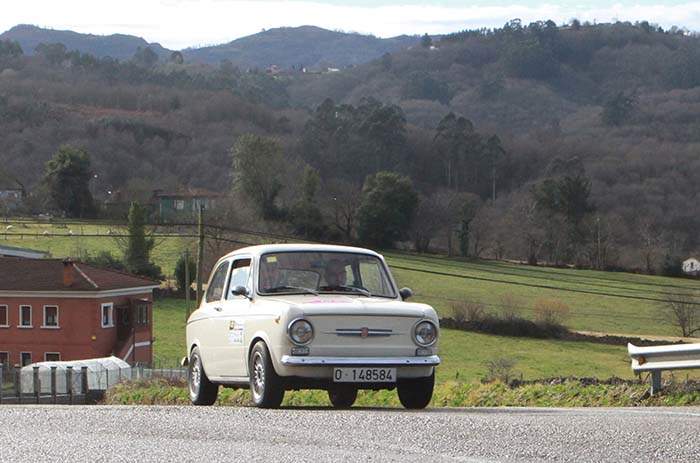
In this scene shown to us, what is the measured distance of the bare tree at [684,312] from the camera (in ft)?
231

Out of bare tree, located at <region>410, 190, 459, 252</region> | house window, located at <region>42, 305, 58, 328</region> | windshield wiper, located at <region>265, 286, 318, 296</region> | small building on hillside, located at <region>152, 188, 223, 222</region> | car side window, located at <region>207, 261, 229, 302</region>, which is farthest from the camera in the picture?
small building on hillside, located at <region>152, 188, 223, 222</region>

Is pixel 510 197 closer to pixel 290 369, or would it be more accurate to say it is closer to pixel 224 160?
pixel 224 160

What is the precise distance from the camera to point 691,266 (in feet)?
293

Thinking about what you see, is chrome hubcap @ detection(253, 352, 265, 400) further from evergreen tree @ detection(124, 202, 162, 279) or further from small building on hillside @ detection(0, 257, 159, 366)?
evergreen tree @ detection(124, 202, 162, 279)

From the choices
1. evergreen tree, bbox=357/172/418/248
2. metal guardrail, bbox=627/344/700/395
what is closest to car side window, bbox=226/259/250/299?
metal guardrail, bbox=627/344/700/395

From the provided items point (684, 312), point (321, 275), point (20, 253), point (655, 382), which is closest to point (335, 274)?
point (321, 275)

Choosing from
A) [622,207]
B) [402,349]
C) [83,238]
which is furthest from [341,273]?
[622,207]

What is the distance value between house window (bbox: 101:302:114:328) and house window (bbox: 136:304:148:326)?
45.3 inches

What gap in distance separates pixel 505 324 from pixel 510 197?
6903 centimetres

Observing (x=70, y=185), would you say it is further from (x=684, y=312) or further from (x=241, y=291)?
(x=241, y=291)

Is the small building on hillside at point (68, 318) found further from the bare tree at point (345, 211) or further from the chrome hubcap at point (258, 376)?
the chrome hubcap at point (258, 376)

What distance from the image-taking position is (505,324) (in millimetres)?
70312

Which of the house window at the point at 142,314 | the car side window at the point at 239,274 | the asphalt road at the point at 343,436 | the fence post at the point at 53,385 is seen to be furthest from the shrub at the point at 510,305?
the asphalt road at the point at 343,436

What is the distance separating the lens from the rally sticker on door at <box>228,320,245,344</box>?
15.3 metres
